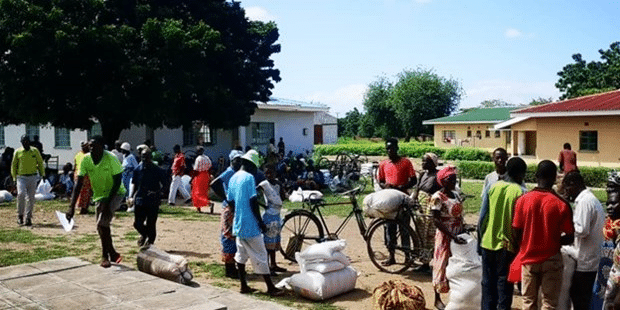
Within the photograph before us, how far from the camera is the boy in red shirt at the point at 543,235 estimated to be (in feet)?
15.1

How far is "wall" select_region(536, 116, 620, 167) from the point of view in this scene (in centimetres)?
2200

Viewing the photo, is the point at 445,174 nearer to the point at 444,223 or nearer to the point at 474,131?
the point at 444,223

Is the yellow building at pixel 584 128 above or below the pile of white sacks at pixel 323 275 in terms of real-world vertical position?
above

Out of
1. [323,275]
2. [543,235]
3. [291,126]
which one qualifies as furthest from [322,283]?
[291,126]

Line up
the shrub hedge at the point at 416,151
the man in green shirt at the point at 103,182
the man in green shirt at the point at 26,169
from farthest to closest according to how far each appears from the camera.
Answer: the shrub hedge at the point at 416,151
the man in green shirt at the point at 26,169
the man in green shirt at the point at 103,182

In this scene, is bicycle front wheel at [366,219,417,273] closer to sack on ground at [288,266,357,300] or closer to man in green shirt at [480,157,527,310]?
sack on ground at [288,266,357,300]

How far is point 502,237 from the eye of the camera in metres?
5.13

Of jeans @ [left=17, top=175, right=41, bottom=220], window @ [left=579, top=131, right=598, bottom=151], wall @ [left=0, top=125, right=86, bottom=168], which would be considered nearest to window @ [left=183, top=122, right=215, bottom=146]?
wall @ [left=0, top=125, right=86, bottom=168]

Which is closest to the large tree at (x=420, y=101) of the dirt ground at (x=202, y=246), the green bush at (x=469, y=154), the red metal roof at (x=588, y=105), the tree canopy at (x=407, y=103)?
the tree canopy at (x=407, y=103)

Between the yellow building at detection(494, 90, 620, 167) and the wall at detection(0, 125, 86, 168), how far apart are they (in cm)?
1867

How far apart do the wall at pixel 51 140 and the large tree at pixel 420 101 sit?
4016 centimetres

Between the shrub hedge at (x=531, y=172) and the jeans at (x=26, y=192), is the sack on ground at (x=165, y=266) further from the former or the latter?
→ the shrub hedge at (x=531, y=172)

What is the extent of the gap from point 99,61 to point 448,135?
3377cm

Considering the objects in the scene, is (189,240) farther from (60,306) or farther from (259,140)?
(259,140)
